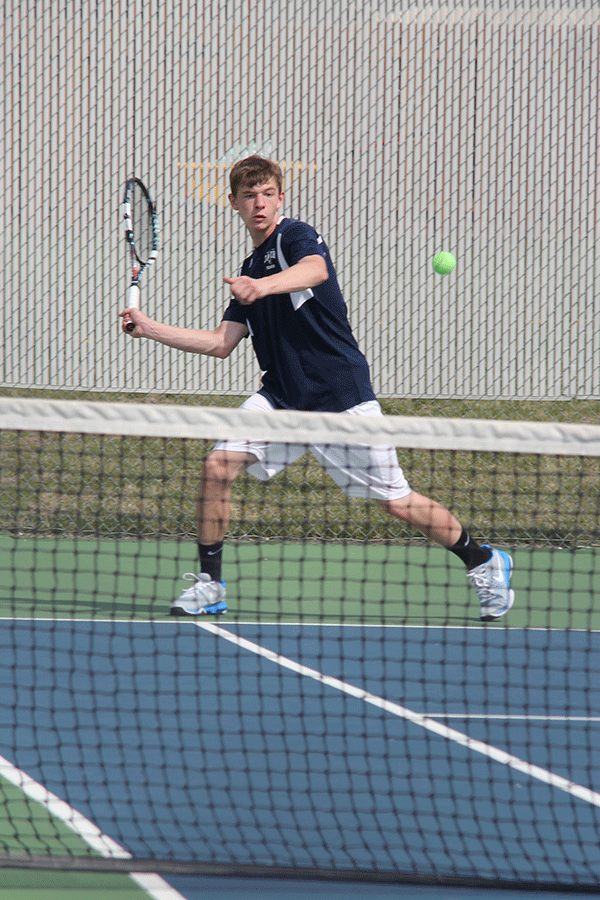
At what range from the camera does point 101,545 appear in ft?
19.4

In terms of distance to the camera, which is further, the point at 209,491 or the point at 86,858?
the point at 209,491

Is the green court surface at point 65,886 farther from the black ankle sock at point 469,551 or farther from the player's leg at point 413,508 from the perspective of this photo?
the black ankle sock at point 469,551

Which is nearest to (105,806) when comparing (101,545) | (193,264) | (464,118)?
(101,545)

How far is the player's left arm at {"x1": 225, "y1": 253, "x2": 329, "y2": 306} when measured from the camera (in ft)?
11.3

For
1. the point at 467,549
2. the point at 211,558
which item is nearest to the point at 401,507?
the point at 467,549

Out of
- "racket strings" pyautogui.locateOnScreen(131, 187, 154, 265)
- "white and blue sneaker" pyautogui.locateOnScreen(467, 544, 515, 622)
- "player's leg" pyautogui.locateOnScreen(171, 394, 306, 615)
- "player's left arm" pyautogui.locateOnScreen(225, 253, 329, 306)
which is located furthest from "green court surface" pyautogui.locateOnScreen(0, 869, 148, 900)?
"racket strings" pyautogui.locateOnScreen(131, 187, 154, 265)

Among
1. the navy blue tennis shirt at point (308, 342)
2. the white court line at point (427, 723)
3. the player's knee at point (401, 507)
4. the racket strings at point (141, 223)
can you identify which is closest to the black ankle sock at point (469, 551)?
the player's knee at point (401, 507)

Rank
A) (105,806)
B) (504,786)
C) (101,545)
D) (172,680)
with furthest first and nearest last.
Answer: (101,545) → (172,680) → (504,786) → (105,806)

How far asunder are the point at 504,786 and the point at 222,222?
15.5 ft

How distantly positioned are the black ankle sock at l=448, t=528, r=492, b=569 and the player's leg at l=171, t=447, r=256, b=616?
0.88 meters

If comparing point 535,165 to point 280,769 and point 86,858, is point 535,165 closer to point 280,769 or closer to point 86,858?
point 280,769

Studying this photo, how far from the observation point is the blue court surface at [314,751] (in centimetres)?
249

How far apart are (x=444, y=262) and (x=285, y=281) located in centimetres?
331

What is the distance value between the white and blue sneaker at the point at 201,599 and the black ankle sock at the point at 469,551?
0.97m
